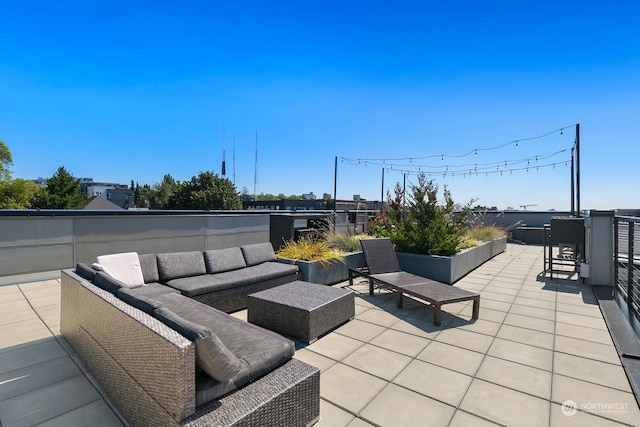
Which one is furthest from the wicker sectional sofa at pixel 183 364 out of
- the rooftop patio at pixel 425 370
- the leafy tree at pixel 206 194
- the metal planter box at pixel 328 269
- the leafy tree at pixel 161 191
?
the leafy tree at pixel 161 191

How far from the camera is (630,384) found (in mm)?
2043

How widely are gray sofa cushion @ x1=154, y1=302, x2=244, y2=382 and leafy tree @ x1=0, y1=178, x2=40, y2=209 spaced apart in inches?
1663

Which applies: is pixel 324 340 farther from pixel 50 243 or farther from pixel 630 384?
pixel 50 243

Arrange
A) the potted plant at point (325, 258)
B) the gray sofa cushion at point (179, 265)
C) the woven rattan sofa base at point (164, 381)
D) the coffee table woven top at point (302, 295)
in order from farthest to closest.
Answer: the potted plant at point (325, 258)
the gray sofa cushion at point (179, 265)
the coffee table woven top at point (302, 295)
the woven rattan sofa base at point (164, 381)

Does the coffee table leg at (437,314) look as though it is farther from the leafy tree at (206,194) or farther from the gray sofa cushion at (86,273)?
the leafy tree at (206,194)

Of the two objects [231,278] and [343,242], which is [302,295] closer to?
[231,278]

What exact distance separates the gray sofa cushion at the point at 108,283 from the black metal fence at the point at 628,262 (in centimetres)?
428

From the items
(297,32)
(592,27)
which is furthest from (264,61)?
(592,27)

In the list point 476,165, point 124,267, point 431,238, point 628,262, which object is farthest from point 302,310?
point 476,165

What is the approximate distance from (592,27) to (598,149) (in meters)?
6.25

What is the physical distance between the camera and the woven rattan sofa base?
3.98 feet

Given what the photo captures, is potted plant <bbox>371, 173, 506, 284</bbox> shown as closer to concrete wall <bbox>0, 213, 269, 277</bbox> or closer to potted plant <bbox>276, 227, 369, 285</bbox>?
potted plant <bbox>276, 227, 369, 285</bbox>

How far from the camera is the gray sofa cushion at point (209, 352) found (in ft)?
4.09

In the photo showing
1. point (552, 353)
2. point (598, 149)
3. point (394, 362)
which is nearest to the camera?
point (394, 362)
